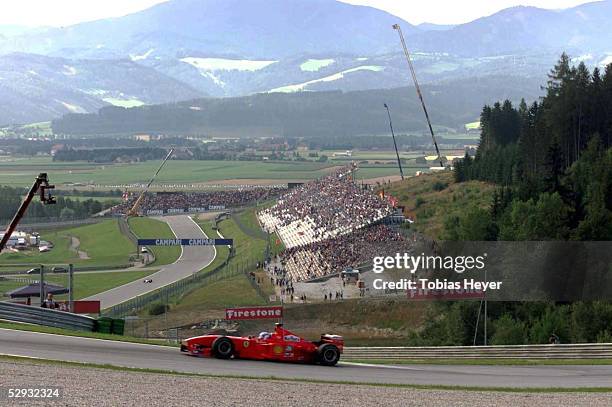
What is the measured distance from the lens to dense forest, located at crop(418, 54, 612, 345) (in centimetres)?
3959

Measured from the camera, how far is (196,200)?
349ft

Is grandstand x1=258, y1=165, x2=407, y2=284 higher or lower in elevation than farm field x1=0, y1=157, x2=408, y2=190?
higher

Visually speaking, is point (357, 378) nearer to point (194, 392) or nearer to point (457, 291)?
point (194, 392)

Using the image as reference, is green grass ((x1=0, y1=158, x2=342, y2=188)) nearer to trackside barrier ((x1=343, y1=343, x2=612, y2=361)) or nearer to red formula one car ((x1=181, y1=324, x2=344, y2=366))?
trackside barrier ((x1=343, y1=343, x2=612, y2=361))

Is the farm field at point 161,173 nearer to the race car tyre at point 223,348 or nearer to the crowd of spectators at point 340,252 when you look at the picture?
the crowd of spectators at point 340,252

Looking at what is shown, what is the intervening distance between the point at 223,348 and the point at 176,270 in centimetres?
4041

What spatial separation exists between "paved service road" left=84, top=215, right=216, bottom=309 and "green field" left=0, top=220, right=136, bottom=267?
384 cm

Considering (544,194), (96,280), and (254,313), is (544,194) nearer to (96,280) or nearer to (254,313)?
(254,313)

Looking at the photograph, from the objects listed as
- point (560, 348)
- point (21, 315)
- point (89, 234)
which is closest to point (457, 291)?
point (560, 348)

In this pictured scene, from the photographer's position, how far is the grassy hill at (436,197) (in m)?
64.9

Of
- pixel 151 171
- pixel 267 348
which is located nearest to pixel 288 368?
pixel 267 348

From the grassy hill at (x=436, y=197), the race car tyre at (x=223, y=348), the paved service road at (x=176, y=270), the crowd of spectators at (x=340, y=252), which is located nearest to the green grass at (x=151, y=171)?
the paved service road at (x=176, y=270)

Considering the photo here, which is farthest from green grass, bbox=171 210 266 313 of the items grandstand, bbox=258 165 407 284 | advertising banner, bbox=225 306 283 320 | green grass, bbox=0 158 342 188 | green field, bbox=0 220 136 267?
green grass, bbox=0 158 342 188

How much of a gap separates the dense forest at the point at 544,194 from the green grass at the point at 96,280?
55.5 feet
